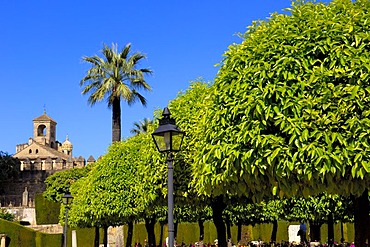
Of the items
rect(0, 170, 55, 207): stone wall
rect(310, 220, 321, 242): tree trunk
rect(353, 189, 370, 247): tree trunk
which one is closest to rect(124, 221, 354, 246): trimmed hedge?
rect(310, 220, 321, 242): tree trunk

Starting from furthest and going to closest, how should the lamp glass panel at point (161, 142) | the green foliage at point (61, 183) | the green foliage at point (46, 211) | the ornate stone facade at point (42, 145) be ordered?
the ornate stone facade at point (42, 145)
the green foliage at point (46, 211)
the green foliage at point (61, 183)
the lamp glass panel at point (161, 142)

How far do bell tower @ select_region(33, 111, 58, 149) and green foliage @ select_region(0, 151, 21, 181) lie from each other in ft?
168

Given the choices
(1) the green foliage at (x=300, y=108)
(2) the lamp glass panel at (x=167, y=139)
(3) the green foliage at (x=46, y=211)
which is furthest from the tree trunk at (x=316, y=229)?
(3) the green foliage at (x=46, y=211)

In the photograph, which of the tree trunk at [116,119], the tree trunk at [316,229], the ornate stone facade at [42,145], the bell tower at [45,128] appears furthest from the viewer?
the bell tower at [45,128]

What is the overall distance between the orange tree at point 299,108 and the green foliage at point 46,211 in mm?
58907

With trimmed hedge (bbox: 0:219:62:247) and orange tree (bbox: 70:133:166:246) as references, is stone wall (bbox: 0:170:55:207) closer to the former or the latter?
trimmed hedge (bbox: 0:219:62:247)

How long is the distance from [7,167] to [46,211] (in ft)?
53.8

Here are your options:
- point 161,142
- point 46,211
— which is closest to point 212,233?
point 46,211

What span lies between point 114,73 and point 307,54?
2467cm

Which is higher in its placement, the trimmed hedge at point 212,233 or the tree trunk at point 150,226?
the tree trunk at point 150,226

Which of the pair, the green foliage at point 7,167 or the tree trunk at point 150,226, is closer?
the tree trunk at point 150,226

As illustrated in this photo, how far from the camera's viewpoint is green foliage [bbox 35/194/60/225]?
2670 inches

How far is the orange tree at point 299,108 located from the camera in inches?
389

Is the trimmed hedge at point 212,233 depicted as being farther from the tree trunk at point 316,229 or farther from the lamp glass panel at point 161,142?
the lamp glass panel at point 161,142
